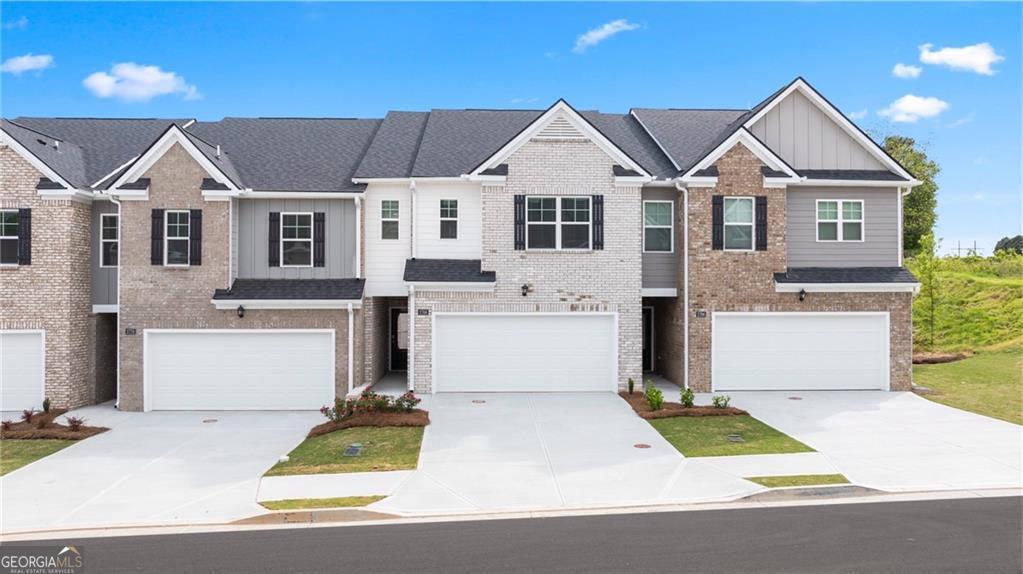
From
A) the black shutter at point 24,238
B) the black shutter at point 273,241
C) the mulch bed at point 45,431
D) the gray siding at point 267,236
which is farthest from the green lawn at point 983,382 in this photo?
the black shutter at point 24,238

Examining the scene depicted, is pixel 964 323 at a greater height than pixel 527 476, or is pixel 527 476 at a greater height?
pixel 964 323

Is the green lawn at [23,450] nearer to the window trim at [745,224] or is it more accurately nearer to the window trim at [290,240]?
the window trim at [290,240]

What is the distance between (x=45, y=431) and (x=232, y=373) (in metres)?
4.30

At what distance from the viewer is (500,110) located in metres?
23.5

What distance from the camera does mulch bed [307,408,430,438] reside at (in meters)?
14.1

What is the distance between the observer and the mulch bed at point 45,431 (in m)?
14.1

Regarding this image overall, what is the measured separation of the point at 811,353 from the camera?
1817 cm

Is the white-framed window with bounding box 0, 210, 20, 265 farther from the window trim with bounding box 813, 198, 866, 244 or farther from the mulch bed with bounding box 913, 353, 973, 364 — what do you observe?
the mulch bed with bounding box 913, 353, 973, 364

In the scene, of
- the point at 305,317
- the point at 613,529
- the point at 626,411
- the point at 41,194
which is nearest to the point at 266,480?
the point at 613,529

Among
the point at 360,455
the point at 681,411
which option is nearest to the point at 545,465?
the point at 360,455

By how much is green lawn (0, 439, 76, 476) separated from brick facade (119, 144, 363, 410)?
11.0 ft

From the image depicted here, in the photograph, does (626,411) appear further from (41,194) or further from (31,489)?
(41,194)

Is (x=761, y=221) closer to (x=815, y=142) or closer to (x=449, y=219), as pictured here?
(x=815, y=142)

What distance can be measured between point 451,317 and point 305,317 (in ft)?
13.2
